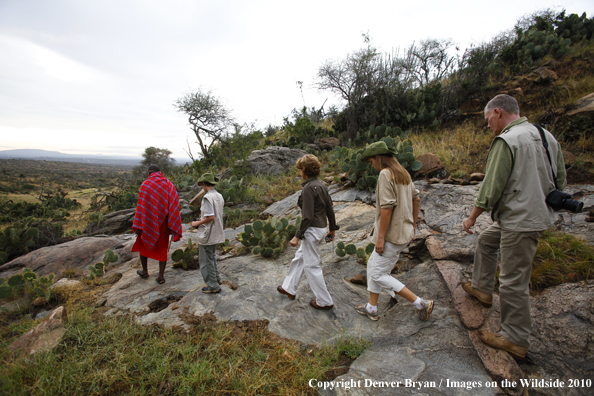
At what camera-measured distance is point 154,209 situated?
13.3 ft

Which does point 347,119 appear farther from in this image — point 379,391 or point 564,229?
point 379,391

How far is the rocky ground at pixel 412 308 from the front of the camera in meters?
2.19

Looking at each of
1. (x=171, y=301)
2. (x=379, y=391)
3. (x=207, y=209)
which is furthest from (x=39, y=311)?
(x=379, y=391)

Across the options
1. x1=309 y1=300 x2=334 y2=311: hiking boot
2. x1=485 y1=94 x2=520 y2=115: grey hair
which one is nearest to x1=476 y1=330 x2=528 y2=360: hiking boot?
x1=309 y1=300 x2=334 y2=311: hiking boot

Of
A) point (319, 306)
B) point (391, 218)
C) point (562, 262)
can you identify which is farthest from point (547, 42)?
point (319, 306)

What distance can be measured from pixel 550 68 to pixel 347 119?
657cm

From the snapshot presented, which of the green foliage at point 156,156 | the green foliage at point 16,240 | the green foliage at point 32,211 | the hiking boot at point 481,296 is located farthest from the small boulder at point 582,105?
the green foliage at point 156,156

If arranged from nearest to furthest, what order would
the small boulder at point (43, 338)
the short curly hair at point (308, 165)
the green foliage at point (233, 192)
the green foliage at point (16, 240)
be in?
the small boulder at point (43, 338) < the short curly hair at point (308, 165) < the green foliage at point (16, 240) < the green foliage at point (233, 192)

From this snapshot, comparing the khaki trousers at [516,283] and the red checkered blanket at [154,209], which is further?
the red checkered blanket at [154,209]

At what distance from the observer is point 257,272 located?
170 inches

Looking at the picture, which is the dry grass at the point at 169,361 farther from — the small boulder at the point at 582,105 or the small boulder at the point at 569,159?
the small boulder at the point at 582,105

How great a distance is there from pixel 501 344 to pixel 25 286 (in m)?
5.96

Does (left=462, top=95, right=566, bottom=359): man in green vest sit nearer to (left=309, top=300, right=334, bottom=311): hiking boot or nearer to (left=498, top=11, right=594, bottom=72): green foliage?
(left=309, top=300, right=334, bottom=311): hiking boot

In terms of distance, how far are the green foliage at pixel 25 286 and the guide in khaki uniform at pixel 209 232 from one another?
222 centimetres
